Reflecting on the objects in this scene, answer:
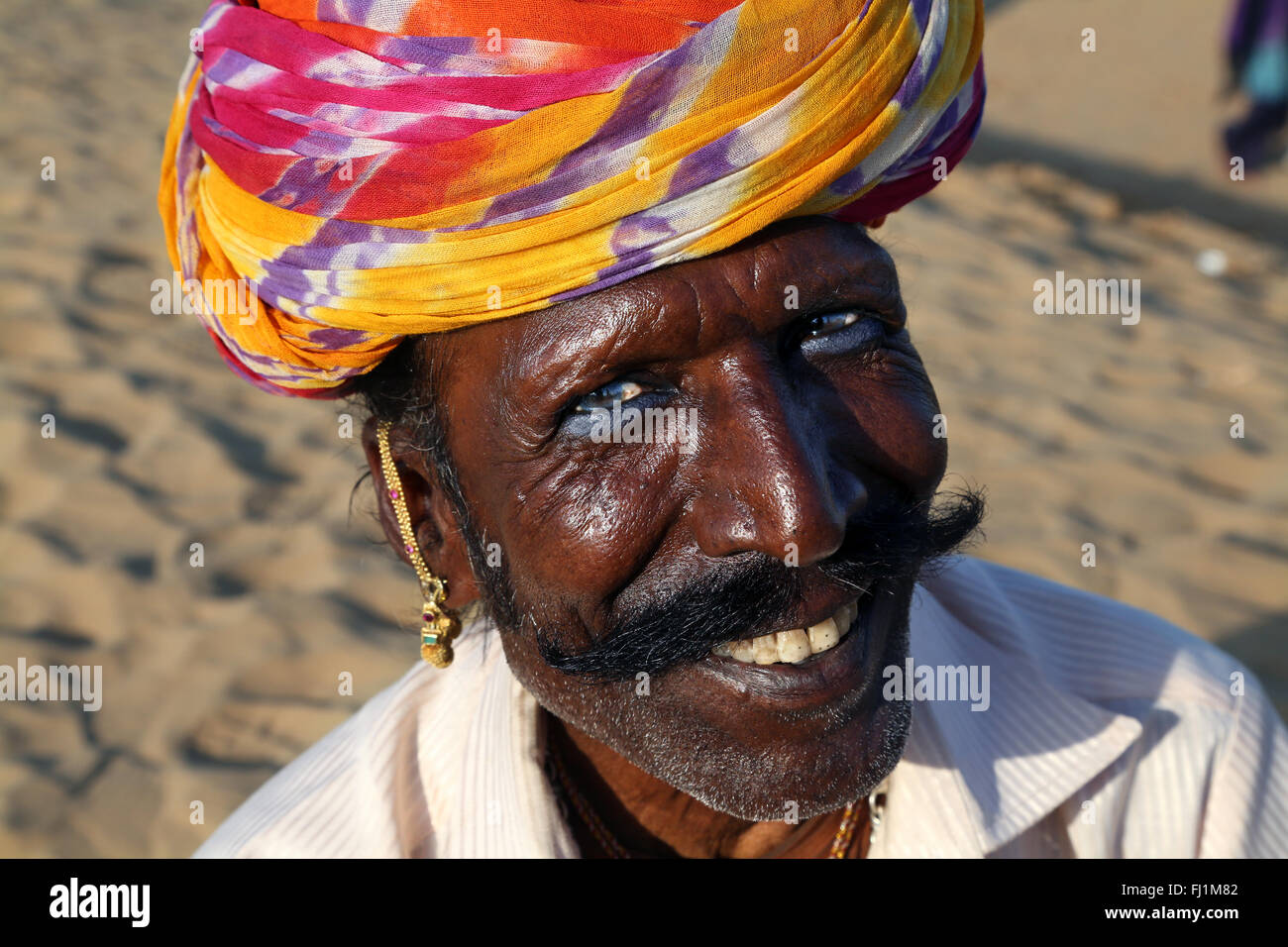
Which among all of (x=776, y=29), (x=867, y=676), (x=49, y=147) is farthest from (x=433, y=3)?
(x=49, y=147)

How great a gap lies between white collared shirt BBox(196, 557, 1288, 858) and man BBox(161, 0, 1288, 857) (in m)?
0.02

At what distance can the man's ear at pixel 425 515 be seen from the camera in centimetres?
201

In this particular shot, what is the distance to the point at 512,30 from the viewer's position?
159 centimetres

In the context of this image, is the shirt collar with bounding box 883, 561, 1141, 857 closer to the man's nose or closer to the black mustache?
the black mustache

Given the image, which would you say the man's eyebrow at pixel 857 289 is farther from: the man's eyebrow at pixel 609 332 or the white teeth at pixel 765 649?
the white teeth at pixel 765 649

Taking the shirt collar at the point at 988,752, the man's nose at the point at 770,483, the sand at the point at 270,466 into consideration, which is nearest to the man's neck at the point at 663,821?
the shirt collar at the point at 988,752

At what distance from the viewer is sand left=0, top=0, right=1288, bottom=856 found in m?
3.72

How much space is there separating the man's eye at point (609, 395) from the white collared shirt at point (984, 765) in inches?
25.4

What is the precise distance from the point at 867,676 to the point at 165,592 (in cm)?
317

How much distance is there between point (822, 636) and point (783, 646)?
7 centimetres

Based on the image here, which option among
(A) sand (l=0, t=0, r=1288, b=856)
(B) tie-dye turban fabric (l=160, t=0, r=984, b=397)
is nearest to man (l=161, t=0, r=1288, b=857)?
(B) tie-dye turban fabric (l=160, t=0, r=984, b=397)

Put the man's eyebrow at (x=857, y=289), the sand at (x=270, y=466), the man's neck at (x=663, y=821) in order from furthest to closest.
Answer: the sand at (x=270, y=466) → the man's neck at (x=663, y=821) → the man's eyebrow at (x=857, y=289)

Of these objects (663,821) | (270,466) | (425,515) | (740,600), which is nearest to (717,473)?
(740,600)

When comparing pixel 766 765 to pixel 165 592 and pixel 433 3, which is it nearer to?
pixel 433 3
